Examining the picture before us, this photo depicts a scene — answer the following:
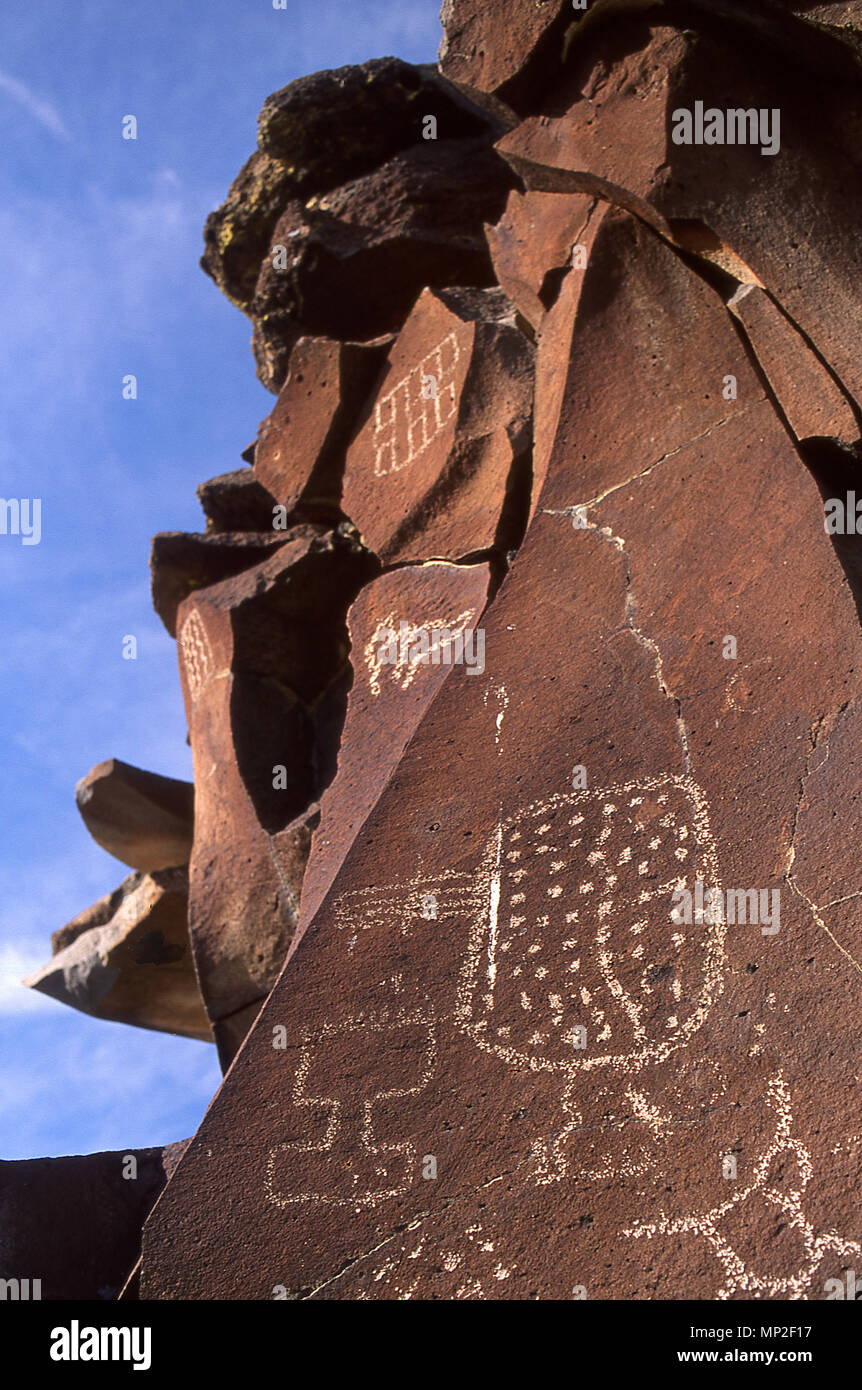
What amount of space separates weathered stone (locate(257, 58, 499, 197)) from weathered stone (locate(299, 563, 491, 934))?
2.11 m

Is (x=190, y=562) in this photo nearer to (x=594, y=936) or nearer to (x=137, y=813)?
(x=137, y=813)

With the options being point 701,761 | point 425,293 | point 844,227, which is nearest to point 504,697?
point 701,761

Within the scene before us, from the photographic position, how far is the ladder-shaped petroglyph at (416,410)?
11.8 feet

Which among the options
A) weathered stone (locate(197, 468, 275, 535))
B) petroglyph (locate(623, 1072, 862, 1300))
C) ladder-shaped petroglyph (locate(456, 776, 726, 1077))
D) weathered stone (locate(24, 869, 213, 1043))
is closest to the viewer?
petroglyph (locate(623, 1072, 862, 1300))

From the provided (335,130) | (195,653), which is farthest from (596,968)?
(335,130)

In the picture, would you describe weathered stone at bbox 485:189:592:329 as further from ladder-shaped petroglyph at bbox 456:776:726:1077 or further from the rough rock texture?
ladder-shaped petroglyph at bbox 456:776:726:1077

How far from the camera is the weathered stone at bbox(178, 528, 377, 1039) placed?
3.92 m

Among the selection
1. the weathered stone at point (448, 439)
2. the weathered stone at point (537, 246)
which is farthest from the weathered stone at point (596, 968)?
the weathered stone at point (537, 246)

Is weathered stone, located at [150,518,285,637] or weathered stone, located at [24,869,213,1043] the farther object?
weathered stone, located at [24,869,213,1043]

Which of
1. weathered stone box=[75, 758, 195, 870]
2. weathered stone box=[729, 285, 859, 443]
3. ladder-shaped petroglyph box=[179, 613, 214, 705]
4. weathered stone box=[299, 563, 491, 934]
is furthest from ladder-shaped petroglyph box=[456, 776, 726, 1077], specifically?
weathered stone box=[75, 758, 195, 870]

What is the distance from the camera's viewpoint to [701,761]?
243 centimetres

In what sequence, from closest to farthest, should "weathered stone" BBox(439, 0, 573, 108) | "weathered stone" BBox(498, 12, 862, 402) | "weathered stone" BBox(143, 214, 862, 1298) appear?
"weathered stone" BBox(143, 214, 862, 1298), "weathered stone" BBox(498, 12, 862, 402), "weathered stone" BBox(439, 0, 573, 108)

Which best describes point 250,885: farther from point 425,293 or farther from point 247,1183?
point 425,293

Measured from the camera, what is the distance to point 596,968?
231 centimetres
